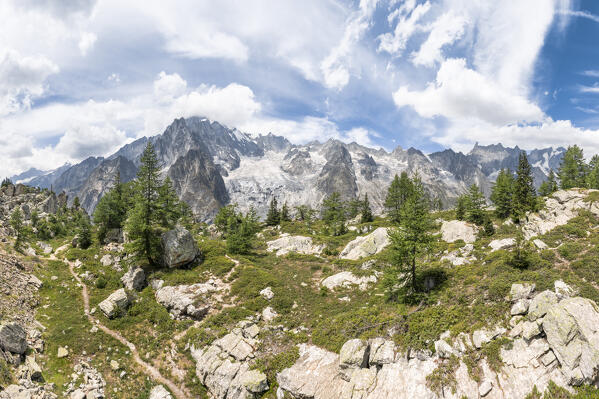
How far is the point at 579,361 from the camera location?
1443 centimetres

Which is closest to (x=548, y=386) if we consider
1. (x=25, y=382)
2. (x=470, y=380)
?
(x=470, y=380)

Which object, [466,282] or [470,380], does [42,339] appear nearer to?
[470,380]

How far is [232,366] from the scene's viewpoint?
23.1m

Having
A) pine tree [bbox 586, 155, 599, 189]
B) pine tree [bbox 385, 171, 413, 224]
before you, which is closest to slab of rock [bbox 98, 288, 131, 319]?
pine tree [bbox 385, 171, 413, 224]

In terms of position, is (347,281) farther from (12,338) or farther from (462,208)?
(462,208)

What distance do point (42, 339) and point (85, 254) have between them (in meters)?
24.7

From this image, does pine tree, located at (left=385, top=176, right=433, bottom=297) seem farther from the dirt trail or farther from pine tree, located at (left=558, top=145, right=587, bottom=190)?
pine tree, located at (left=558, top=145, right=587, bottom=190)

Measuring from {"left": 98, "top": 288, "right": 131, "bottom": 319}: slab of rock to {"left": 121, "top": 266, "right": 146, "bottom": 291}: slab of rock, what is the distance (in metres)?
3.30

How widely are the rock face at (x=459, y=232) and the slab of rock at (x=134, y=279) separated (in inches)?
2029

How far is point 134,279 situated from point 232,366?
73.6 ft

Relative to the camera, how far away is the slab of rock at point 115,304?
100 ft

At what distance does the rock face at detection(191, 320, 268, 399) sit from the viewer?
21.2 meters

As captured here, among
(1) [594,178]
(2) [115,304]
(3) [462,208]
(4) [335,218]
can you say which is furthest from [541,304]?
(1) [594,178]

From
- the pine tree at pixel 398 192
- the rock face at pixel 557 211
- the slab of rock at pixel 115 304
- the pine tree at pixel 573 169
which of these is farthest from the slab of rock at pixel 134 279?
the pine tree at pixel 573 169
